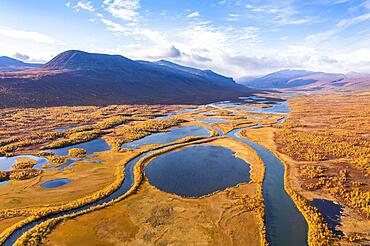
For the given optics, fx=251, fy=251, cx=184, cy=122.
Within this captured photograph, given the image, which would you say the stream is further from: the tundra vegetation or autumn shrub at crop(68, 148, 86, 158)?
autumn shrub at crop(68, 148, 86, 158)

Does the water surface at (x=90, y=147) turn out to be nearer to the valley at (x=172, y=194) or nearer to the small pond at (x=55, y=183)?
the valley at (x=172, y=194)

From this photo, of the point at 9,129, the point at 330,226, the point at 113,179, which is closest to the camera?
the point at 330,226

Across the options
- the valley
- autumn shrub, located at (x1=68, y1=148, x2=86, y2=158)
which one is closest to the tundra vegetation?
the valley

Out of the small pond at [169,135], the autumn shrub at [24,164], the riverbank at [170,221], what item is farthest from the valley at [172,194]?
the small pond at [169,135]

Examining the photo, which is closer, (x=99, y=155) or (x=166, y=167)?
(x=166, y=167)

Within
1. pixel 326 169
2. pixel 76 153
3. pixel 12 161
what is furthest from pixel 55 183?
pixel 326 169

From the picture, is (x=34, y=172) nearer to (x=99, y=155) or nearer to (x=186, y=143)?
(x=99, y=155)

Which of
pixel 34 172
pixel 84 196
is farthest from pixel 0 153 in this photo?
pixel 84 196

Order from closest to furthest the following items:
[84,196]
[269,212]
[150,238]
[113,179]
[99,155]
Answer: [150,238], [269,212], [84,196], [113,179], [99,155]
